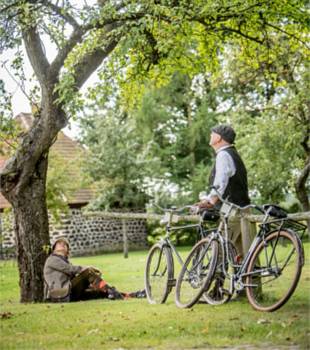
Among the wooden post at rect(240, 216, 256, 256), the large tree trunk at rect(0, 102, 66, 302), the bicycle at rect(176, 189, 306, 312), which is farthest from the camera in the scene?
the large tree trunk at rect(0, 102, 66, 302)

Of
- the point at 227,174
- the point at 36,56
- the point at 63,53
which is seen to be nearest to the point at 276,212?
the point at 227,174

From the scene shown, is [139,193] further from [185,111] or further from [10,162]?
[10,162]

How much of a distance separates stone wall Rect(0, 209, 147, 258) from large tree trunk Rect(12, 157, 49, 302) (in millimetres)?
19962

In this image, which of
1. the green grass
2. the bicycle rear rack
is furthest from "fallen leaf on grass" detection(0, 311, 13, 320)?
the bicycle rear rack

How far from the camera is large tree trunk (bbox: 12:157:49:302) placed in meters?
10.8

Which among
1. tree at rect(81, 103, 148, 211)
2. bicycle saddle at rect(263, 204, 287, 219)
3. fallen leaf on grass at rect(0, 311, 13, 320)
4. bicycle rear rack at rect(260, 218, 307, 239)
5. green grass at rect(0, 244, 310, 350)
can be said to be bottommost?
fallen leaf on grass at rect(0, 311, 13, 320)

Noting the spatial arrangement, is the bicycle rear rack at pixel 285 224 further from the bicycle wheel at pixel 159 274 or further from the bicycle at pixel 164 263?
the bicycle wheel at pixel 159 274

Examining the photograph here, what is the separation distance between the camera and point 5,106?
10.9 m

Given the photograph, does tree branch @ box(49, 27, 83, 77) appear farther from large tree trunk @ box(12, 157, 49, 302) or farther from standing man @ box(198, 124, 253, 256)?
standing man @ box(198, 124, 253, 256)

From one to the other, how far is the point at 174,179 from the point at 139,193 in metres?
2.80

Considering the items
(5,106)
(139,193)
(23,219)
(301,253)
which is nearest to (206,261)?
(301,253)

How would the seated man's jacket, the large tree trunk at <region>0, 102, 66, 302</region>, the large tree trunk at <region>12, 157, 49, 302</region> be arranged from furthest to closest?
the large tree trunk at <region>12, 157, 49, 302</region>
the large tree trunk at <region>0, 102, 66, 302</region>
the seated man's jacket

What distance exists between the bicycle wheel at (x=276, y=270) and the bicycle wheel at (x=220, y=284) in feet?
1.07

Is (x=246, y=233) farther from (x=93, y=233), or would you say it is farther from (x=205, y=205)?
(x=93, y=233)
